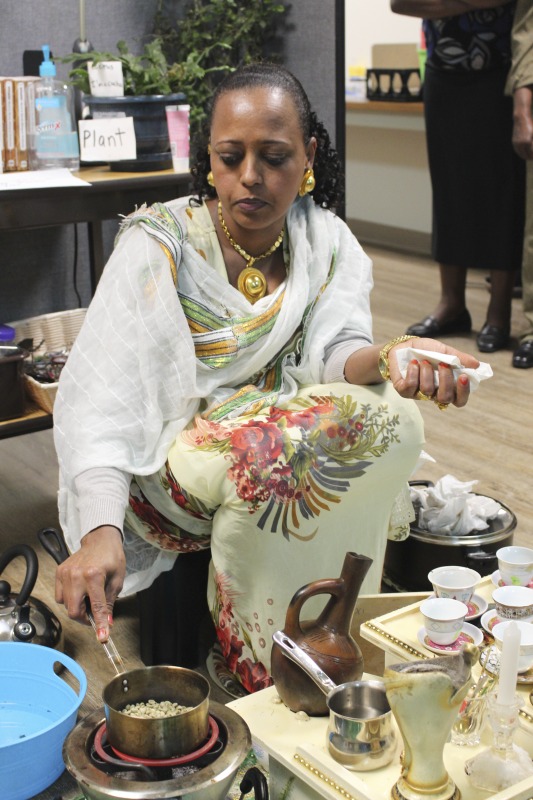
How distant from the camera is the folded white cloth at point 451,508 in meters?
1.99

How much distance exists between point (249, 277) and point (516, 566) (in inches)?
25.8

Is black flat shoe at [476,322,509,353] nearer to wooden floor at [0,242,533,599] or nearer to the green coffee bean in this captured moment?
wooden floor at [0,242,533,599]

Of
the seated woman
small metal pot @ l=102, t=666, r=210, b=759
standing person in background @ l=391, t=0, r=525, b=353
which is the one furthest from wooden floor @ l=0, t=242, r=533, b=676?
small metal pot @ l=102, t=666, r=210, b=759

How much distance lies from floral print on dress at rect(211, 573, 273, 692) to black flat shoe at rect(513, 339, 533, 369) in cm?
208

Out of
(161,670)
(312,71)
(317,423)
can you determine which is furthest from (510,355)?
(161,670)

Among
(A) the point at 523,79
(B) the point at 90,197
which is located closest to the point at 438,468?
(B) the point at 90,197

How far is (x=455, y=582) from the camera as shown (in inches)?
59.2

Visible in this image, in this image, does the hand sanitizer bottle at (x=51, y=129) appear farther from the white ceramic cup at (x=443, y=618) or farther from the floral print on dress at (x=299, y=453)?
the white ceramic cup at (x=443, y=618)

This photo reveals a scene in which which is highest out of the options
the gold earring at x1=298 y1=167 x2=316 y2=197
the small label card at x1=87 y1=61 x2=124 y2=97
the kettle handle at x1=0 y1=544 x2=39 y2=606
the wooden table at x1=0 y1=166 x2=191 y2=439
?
the small label card at x1=87 y1=61 x2=124 y2=97

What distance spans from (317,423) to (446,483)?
558 millimetres

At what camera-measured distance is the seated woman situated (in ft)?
5.21

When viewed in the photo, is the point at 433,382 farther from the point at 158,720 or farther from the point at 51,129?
the point at 51,129

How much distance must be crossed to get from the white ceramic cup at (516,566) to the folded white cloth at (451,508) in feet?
1.53

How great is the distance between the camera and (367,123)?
217 inches
